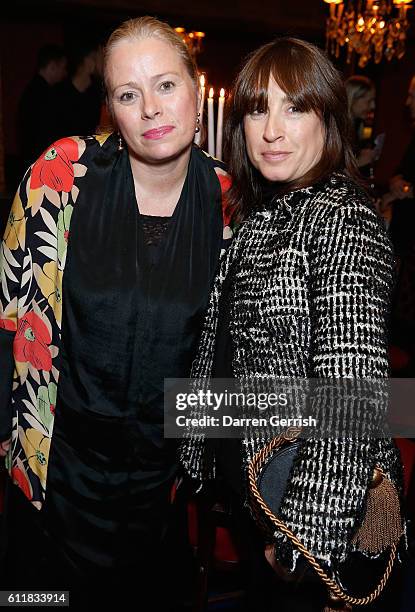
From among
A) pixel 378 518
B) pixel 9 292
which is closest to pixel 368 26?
pixel 9 292

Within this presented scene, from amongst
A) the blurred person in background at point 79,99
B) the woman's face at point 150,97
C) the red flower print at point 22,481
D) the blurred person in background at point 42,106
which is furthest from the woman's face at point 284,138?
the blurred person in background at point 42,106

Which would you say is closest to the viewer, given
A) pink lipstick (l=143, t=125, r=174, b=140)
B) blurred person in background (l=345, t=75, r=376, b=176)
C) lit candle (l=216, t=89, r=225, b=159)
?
pink lipstick (l=143, t=125, r=174, b=140)

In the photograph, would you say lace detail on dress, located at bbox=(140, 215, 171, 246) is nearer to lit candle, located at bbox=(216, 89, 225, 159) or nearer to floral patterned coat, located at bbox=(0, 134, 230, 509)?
floral patterned coat, located at bbox=(0, 134, 230, 509)

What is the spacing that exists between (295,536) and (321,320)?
40 centimetres

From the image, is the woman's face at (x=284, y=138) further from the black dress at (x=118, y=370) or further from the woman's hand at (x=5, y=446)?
the woman's hand at (x=5, y=446)

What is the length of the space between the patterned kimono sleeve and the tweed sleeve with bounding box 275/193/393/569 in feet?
2.79

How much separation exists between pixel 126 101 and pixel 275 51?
1.31 ft

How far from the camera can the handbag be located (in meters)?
1.20

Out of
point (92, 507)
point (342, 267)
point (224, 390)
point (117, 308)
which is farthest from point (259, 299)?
point (92, 507)

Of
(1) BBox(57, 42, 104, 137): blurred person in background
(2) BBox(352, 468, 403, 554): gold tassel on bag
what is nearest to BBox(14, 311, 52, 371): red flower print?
(2) BBox(352, 468, 403, 554): gold tassel on bag

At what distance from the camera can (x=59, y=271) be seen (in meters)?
1.66

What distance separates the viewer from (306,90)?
1367mm

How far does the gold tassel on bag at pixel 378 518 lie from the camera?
123cm

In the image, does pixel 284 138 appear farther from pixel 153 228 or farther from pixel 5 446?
pixel 5 446
